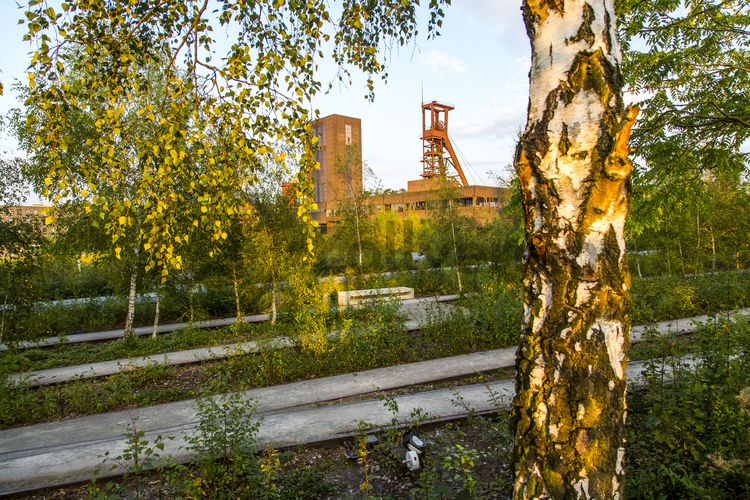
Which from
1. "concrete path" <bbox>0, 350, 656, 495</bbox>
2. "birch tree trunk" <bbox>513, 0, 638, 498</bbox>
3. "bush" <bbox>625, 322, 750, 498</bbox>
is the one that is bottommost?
"concrete path" <bbox>0, 350, 656, 495</bbox>

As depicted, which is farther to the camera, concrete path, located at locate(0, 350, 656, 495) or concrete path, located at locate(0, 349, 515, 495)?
concrete path, located at locate(0, 349, 515, 495)

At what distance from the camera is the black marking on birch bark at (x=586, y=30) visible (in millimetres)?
1778

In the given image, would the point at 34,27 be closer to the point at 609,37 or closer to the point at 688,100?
the point at 609,37

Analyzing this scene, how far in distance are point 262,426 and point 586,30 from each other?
523 cm

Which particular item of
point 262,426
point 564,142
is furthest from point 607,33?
point 262,426

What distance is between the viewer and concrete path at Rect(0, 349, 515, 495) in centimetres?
465

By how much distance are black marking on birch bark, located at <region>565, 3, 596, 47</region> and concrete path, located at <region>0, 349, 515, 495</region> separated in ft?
14.8

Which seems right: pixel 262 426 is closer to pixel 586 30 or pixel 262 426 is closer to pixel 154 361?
pixel 154 361

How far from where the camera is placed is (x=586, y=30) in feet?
5.84

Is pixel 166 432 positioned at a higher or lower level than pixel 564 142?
lower

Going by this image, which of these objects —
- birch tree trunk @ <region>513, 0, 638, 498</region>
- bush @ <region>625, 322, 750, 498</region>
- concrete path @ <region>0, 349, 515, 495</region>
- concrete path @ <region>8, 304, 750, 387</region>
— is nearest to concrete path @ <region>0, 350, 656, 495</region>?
concrete path @ <region>0, 349, 515, 495</region>

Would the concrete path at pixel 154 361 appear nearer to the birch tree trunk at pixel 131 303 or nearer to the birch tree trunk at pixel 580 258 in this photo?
the birch tree trunk at pixel 131 303

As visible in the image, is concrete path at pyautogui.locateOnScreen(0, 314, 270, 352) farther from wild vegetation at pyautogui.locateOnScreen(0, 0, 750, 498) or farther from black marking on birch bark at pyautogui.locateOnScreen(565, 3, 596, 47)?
black marking on birch bark at pyautogui.locateOnScreen(565, 3, 596, 47)

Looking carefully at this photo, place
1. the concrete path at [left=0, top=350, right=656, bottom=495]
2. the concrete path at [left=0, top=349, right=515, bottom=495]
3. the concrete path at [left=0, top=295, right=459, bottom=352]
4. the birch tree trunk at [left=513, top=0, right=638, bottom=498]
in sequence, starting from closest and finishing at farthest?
the birch tree trunk at [left=513, top=0, right=638, bottom=498] < the concrete path at [left=0, top=350, right=656, bottom=495] < the concrete path at [left=0, top=349, right=515, bottom=495] < the concrete path at [left=0, top=295, right=459, bottom=352]
